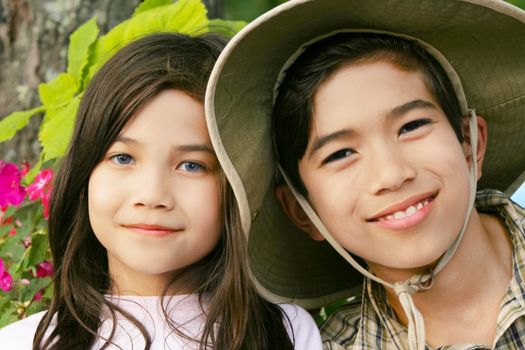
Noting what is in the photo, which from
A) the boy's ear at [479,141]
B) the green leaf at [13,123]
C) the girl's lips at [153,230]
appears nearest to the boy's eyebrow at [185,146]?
the girl's lips at [153,230]

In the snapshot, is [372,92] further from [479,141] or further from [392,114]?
[479,141]

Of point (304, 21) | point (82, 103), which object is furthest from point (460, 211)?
point (82, 103)

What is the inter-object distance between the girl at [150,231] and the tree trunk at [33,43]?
3.43 feet

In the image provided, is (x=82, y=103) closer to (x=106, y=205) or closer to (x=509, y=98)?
(x=106, y=205)

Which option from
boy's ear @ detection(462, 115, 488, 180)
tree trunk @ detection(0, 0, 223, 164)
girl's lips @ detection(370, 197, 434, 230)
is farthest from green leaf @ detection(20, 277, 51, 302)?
boy's ear @ detection(462, 115, 488, 180)

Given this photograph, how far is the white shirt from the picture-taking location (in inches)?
97.7

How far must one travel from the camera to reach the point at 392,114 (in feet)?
8.09

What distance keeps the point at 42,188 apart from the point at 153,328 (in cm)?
67

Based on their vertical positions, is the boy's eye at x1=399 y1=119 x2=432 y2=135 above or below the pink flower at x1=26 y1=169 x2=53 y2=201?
below

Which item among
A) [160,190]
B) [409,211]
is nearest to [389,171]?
[409,211]

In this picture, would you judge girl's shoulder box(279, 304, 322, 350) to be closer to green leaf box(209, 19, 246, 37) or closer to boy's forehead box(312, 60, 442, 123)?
boy's forehead box(312, 60, 442, 123)

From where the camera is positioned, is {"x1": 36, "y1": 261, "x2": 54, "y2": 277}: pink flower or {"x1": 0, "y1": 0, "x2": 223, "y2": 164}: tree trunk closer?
{"x1": 36, "y1": 261, "x2": 54, "y2": 277}: pink flower

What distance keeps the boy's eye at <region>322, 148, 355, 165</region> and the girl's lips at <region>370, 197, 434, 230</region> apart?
20 centimetres

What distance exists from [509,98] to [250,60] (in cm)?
84
